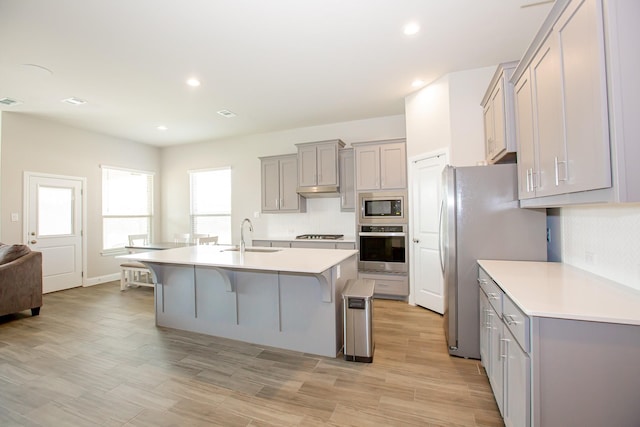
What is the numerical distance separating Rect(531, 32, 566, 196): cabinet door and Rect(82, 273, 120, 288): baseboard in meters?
6.90

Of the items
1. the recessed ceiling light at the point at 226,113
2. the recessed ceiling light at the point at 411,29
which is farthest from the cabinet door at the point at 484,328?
the recessed ceiling light at the point at 226,113

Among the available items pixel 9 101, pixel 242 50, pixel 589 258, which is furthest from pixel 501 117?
pixel 9 101

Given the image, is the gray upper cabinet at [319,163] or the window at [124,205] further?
the window at [124,205]

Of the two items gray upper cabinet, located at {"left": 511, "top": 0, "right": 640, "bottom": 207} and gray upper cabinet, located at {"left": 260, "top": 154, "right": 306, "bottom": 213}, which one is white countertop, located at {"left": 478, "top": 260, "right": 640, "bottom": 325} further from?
gray upper cabinet, located at {"left": 260, "top": 154, "right": 306, "bottom": 213}

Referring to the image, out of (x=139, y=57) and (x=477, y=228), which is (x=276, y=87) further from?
(x=477, y=228)

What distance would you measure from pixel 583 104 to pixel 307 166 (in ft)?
12.8

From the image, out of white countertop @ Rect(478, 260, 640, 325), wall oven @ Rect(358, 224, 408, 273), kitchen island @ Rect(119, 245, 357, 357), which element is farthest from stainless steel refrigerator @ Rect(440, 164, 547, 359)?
wall oven @ Rect(358, 224, 408, 273)

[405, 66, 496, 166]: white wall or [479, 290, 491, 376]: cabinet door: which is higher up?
[405, 66, 496, 166]: white wall

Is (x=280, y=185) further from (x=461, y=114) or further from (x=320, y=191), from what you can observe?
(x=461, y=114)

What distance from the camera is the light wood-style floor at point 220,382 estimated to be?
1.86m

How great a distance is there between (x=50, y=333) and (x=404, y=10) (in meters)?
4.86

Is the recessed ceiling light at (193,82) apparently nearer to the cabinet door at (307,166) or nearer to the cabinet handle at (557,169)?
the cabinet door at (307,166)

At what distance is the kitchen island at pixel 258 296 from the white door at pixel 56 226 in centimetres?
309

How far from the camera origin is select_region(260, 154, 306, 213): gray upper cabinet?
519 cm
